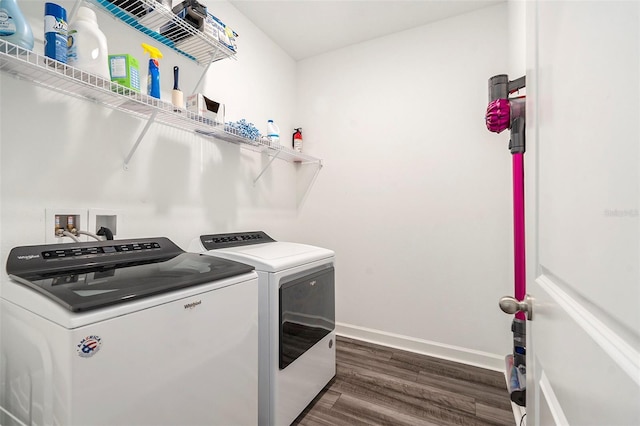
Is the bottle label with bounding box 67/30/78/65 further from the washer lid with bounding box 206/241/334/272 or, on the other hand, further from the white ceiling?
the white ceiling

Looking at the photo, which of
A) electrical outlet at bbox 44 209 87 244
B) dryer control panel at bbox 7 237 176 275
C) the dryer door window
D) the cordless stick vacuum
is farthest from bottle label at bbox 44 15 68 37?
the cordless stick vacuum

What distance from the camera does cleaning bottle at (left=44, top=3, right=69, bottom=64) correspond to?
103 centimetres

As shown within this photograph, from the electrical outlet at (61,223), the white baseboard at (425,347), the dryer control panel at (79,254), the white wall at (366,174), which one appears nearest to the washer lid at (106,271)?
the dryer control panel at (79,254)

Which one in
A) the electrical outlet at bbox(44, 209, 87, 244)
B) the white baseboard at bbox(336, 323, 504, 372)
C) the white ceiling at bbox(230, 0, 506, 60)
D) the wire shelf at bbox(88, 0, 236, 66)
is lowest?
the white baseboard at bbox(336, 323, 504, 372)

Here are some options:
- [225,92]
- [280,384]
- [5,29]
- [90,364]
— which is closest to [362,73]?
[225,92]

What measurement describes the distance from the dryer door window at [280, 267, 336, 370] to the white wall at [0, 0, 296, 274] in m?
0.78

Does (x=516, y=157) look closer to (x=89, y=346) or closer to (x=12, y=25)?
(x=89, y=346)

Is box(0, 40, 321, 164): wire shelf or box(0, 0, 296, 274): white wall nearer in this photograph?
box(0, 40, 321, 164): wire shelf

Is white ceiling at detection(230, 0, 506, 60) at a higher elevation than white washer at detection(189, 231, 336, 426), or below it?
higher

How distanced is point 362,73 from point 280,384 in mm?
2599

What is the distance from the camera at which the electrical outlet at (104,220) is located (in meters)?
1.34

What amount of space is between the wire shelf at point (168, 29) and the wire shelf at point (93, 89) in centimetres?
43

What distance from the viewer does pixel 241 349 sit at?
1.23 metres

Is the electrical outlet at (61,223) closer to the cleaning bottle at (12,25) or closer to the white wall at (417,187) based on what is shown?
the cleaning bottle at (12,25)
